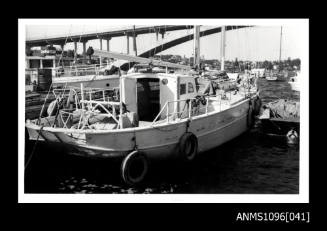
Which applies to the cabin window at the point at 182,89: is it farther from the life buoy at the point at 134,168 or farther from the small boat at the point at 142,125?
the life buoy at the point at 134,168

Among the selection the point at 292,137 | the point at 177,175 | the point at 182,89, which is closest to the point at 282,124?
the point at 292,137

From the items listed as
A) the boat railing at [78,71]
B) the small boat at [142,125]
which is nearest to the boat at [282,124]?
the small boat at [142,125]

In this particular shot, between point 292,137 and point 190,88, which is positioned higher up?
point 190,88

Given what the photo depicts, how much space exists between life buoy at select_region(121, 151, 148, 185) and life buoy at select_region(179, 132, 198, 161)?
173 centimetres

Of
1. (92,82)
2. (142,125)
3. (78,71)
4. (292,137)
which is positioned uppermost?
(78,71)

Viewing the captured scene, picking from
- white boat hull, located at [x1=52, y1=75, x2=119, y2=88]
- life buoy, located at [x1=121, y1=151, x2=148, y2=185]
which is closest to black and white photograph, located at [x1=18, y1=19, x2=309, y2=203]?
life buoy, located at [x1=121, y1=151, x2=148, y2=185]

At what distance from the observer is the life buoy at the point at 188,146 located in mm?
13247

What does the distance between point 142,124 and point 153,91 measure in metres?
1.69

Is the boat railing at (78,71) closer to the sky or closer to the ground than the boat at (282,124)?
closer to the sky

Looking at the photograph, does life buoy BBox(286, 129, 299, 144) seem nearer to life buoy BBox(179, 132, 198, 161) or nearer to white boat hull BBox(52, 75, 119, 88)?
life buoy BBox(179, 132, 198, 161)

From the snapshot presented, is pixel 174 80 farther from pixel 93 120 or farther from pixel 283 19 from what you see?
pixel 283 19

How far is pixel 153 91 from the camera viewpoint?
1537 centimetres

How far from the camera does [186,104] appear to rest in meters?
14.8

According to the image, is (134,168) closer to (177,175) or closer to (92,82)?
(177,175)
